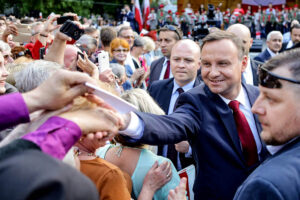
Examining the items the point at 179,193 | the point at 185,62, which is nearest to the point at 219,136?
the point at 179,193

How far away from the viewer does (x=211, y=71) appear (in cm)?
239

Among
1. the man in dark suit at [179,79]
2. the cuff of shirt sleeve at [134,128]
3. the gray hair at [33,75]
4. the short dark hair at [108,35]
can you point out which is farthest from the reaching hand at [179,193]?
the short dark hair at [108,35]

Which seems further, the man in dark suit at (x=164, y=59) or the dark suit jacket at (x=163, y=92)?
the man in dark suit at (x=164, y=59)

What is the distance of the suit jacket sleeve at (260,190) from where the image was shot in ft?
4.22

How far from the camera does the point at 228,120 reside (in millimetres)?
2203

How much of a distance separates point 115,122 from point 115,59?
429 centimetres

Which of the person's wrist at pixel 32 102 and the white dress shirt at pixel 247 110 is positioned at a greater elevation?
the person's wrist at pixel 32 102

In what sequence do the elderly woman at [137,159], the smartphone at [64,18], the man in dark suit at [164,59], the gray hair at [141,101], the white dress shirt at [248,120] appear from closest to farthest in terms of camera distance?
the white dress shirt at [248,120], the elderly woman at [137,159], the gray hair at [141,101], the smartphone at [64,18], the man in dark suit at [164,59]

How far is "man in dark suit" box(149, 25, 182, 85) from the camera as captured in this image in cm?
516

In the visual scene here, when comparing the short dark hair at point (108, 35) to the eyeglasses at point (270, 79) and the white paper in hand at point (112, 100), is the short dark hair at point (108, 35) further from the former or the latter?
the white paper in hand at point (112, 100)

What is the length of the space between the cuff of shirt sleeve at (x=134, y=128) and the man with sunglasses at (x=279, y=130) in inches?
20.4

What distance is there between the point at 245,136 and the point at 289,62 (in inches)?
30.3

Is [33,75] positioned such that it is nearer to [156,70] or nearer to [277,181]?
[277,181]

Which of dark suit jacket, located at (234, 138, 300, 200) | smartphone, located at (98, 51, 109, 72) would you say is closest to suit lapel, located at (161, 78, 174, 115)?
smartphone, located at (98, 51, 109, 72)
